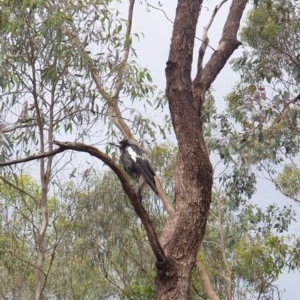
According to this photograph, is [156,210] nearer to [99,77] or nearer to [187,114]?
[99,77]

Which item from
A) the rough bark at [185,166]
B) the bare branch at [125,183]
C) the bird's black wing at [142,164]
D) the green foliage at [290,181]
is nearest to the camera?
the bare branch at [125,183]

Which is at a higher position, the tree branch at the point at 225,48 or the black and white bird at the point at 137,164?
the tree branch at the point at 225,48

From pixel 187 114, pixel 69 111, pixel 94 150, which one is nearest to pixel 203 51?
pixel 187 114

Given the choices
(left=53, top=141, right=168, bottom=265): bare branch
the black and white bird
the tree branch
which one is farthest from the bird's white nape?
(left=53, top=141, right=168, bottom=265): bare branch

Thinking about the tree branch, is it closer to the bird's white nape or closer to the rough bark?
the rough bark

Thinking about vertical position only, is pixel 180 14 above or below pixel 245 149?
below

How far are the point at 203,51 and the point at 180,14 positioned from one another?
0.25 m

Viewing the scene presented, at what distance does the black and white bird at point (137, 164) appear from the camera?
11.6 ft

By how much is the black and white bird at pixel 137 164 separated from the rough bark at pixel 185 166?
1.57 feet

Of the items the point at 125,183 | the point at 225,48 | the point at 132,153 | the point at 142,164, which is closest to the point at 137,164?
the point at 142,164

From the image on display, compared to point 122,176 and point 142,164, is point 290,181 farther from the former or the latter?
point 122,176

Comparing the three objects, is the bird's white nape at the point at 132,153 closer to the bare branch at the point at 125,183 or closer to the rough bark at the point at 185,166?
the rough bark at the point at 185,166

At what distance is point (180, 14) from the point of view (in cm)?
316

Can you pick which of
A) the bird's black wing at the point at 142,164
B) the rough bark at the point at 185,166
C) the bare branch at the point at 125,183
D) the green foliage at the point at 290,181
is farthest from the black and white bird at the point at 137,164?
the green foliage at the point at 290,181
